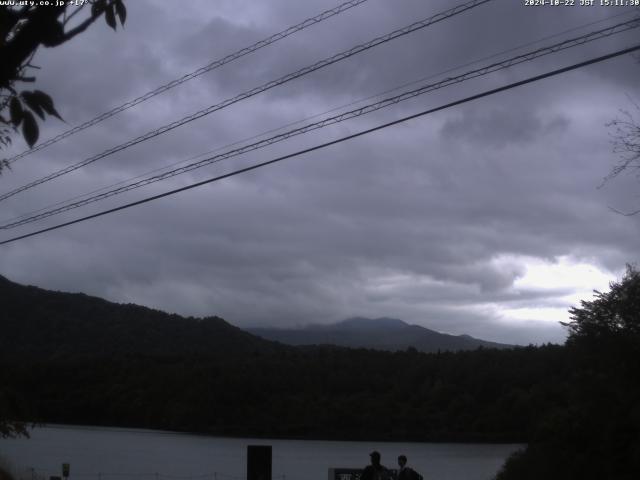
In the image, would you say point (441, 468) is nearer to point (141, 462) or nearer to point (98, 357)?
point (141, 462)

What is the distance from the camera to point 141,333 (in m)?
75.4

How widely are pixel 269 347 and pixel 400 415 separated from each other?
115ft

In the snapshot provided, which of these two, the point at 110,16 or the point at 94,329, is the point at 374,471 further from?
the point at 94,329

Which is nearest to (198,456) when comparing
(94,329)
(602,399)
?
(94,329)

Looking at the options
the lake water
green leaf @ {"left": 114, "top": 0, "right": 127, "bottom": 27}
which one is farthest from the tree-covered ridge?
green leaf @ {"left": 114, "top": 0, "right": 127, "bottom": 27}

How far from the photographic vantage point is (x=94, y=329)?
66.7 meters

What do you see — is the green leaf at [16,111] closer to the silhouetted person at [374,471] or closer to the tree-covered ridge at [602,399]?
the silhouetted person at [374,471]

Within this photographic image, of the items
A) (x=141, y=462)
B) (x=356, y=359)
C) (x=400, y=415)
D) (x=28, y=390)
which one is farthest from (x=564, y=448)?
(x=356, y=359)

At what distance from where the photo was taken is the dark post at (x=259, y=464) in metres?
15.7

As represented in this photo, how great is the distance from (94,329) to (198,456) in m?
18.9

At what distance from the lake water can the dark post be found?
64.5 ft

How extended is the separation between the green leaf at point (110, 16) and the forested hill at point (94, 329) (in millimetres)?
48361

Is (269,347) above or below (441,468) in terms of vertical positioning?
above

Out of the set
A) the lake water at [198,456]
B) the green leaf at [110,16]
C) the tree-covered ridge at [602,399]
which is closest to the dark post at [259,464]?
the tree-covered ridge at [602,399]
